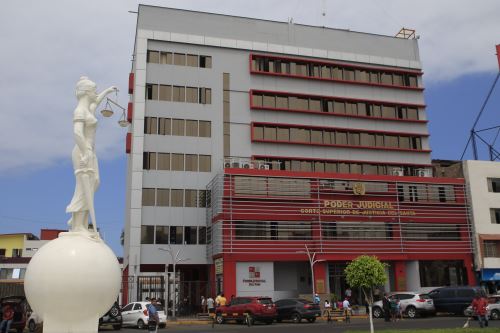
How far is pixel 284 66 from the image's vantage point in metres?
48.7

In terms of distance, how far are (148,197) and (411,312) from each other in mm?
21836

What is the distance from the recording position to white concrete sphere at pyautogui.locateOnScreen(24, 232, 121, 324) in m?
9.62

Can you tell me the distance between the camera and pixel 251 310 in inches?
1186

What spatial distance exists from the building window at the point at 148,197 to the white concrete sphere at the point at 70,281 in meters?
33.0

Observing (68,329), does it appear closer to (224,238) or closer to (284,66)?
(224,238)

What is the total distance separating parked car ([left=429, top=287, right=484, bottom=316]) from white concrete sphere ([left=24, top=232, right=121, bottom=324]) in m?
27.4

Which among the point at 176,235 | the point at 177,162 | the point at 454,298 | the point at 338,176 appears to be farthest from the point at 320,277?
the point at 177,162

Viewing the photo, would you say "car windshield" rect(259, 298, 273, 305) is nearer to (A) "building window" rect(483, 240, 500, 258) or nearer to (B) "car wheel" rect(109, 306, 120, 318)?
(B) "car wheel" rect(109, 306, 120, 318)

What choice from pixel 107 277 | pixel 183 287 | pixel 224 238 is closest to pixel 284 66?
pixel 224 238

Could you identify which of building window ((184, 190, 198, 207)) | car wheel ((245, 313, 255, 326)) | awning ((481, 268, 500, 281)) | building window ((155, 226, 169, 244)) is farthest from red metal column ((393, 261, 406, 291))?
building window ((155, 226, 169, 244))

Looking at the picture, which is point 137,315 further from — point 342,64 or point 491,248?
point 342,64

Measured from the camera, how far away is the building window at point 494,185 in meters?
45.8

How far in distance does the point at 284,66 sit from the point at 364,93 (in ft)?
27.0

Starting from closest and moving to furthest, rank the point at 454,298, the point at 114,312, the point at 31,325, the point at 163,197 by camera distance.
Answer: the point at 31,325, the point at 114,312, the point at 454,298, the point at 163,197
